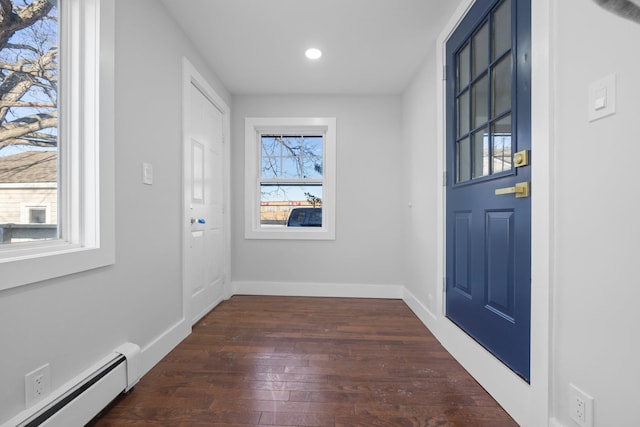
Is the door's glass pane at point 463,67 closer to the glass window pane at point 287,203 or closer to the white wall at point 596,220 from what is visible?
the white wall at point 596,220

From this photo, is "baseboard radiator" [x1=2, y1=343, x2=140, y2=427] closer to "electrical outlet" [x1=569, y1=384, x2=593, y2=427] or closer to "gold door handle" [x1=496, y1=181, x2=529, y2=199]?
"electrical outlet" [x1=569, y1=384, x2=593, y2=427]

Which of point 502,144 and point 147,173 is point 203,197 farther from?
point 502,144

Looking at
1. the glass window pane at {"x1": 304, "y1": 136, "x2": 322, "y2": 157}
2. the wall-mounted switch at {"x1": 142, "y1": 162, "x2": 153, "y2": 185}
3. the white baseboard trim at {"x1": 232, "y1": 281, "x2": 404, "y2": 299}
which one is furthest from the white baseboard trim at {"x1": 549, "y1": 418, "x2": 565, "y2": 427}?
the glass window pane at {"x1": 304, "y1": 136, "x2": 322, "y2": 157}

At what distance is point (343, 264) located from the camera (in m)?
3.51

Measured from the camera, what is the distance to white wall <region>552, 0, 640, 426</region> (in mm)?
908

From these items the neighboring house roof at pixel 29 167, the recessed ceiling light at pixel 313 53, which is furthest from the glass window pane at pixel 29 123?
the recessed ceiling light at pixel 313 53

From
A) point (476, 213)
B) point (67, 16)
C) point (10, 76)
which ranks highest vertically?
point (67, 16)

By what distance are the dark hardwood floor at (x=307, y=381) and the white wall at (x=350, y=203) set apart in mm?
895

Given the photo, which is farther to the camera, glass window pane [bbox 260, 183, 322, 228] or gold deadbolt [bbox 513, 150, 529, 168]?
glass window pane [bbox 260, 183, 322, 228]

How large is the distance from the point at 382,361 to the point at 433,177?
1.48 meters

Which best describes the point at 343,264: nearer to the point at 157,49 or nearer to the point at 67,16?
the point at 157,49

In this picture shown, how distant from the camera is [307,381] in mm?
1705

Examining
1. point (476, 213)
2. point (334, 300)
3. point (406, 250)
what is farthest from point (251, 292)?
point (476, 213)

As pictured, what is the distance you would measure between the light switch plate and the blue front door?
33 cm
